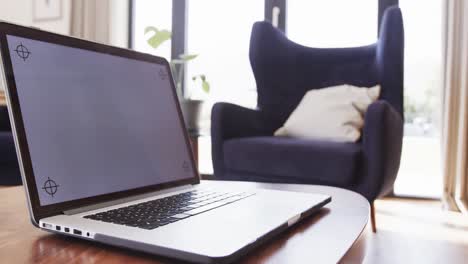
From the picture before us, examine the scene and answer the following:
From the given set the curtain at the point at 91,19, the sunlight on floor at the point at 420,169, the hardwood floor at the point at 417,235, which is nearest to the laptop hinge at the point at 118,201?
the hardwood floor at the point at 417,235

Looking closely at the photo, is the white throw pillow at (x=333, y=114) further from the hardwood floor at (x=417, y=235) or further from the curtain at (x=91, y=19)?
the curtain at (x=91, y=19)

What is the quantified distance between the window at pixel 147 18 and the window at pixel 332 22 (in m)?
1.03

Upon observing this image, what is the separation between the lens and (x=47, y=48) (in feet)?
1.60

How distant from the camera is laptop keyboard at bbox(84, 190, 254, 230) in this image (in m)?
0.41

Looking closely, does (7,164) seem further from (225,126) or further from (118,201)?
(118,201)

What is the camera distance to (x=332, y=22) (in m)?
2.86

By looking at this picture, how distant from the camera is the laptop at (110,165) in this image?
37 centimetres

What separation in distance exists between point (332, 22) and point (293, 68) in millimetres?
913

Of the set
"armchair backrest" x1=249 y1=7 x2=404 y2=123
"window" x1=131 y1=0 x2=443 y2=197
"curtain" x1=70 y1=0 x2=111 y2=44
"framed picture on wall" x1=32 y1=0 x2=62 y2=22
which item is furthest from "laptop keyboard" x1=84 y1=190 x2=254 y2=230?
"framed picture on wall" x1=32 y1=0 x2=62 y2=22

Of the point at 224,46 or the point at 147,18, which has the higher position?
the point at 147,18

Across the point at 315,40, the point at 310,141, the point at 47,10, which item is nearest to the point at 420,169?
the point at 315,40

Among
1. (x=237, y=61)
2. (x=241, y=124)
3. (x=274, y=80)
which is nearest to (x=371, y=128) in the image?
(x=241, y=124)

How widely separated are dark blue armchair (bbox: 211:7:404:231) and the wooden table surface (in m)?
0.86

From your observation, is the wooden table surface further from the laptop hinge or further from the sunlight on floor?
the sunlight on floor
